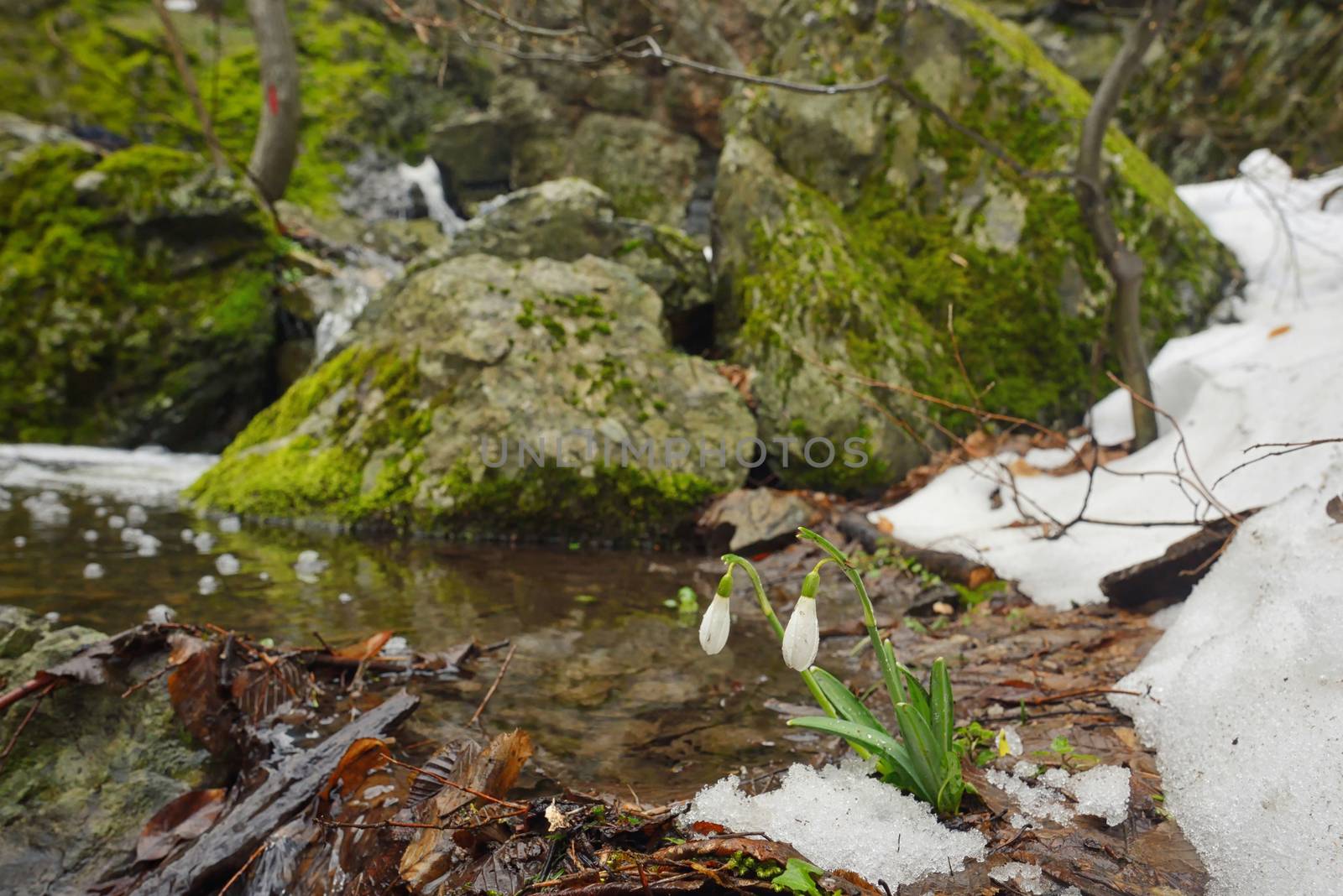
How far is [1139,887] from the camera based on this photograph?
4.37ft

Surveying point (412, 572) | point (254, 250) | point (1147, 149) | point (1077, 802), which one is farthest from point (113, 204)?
point (1147, 149)

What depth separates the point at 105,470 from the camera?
7410mm

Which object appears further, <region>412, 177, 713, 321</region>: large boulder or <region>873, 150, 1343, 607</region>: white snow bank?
<region>412, 177, 713, 321</region>: large boulder

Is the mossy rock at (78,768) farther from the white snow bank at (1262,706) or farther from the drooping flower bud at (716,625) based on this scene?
the white snow bank at (1262,706)

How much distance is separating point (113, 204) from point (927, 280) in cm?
975

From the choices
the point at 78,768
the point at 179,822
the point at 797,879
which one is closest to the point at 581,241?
the point at 78,768

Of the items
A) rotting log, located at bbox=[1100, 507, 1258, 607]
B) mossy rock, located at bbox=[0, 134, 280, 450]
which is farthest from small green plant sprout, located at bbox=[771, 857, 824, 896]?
mossy rock, located at bbox=[0, 134, 280, 450]

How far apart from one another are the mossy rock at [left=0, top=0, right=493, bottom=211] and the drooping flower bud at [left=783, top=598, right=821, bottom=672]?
17.7 m

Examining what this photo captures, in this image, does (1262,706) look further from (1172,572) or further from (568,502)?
(568,502)

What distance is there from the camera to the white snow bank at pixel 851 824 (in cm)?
142

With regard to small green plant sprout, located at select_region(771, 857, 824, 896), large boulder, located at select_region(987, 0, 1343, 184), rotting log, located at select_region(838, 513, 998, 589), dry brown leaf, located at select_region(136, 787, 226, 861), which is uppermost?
large boulder, located at select_region(987, 0, 1343, 184)

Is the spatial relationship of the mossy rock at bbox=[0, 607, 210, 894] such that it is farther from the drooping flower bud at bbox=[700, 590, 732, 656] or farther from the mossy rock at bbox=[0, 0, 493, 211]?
the mossy rock at bbox=[0, 0, 493, 211]

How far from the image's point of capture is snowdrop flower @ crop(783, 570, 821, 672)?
4.65ft

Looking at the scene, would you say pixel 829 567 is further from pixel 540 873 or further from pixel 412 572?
pixel 540 873
